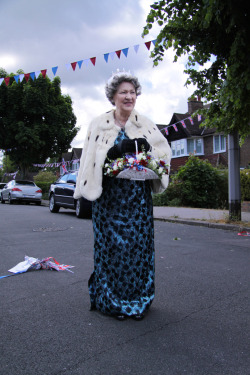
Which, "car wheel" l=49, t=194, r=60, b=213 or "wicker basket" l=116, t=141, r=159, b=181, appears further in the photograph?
"car wheel" l=49, t=194, r=60, b=213

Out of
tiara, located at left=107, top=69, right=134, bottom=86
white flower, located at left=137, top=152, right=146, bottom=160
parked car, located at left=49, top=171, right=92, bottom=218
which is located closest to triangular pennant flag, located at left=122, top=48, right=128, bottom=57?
parked car, located at left=49, top=171, right=92, bottom=218

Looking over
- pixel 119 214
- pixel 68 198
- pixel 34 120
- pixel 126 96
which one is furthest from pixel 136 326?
pixel 34 120

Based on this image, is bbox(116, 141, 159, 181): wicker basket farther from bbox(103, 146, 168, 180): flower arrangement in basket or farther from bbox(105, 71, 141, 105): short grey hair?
bbox(105, 71, 141, 105): short grey hair

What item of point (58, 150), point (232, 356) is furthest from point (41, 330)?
point (58, 150)

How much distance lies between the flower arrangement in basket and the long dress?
161 mm

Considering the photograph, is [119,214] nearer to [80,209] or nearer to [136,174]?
[136,174]

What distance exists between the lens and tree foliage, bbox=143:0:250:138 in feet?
22.0

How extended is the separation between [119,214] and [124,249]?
0.30 metres

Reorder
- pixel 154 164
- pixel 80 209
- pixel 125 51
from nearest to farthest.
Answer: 1. pixel 154 164
2. pixel 125 51
3. pixel 80 209

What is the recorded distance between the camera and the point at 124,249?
10.1ft

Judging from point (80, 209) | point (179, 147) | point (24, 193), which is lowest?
point (80, 209)

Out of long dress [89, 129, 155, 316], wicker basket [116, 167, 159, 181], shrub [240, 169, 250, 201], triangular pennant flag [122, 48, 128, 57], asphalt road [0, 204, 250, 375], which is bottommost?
asphalt road [0, 204, 250, 375]

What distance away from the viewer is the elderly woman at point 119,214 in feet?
10.0

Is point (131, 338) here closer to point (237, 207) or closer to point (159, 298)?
point (159, 298)
